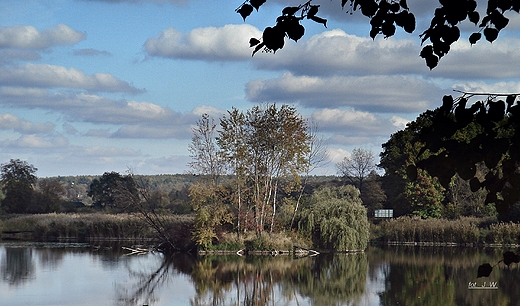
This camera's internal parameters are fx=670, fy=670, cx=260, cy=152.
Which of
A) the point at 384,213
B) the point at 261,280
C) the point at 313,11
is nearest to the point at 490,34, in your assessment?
the point at 313,11

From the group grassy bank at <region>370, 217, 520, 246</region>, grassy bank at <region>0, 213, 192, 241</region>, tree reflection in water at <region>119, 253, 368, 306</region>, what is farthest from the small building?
tree reflection in water at <region>119, 253, 368, 306</region>

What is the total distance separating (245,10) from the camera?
3252 millimetres

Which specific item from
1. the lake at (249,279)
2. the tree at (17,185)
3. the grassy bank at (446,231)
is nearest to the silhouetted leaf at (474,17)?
the lake at (249,279)

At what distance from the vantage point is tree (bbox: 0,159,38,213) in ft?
153

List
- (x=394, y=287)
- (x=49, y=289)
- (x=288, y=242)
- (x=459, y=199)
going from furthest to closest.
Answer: (x=459, y=199) → (x=288, y=242) → (x=394, y=287) → (x=49, y=289)

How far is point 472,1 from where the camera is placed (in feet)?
11.1

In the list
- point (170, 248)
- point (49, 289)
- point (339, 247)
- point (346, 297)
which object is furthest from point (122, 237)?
point (346, 297)

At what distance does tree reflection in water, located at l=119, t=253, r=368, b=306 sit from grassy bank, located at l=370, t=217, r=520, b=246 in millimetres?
8074

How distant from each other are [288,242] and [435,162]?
2427 centimetres

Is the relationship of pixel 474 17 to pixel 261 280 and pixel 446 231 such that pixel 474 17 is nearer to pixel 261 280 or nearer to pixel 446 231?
pixel 261 280

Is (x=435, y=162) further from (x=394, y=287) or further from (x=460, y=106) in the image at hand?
(x=394, y=287)

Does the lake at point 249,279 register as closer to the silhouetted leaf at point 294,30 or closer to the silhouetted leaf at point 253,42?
the silhouetted leaf at point 253,42

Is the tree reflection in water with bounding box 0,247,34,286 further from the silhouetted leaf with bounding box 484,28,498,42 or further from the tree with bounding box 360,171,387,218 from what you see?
the tree with bounding box 360,171,387,218

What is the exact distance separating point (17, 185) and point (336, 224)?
2905 cm
